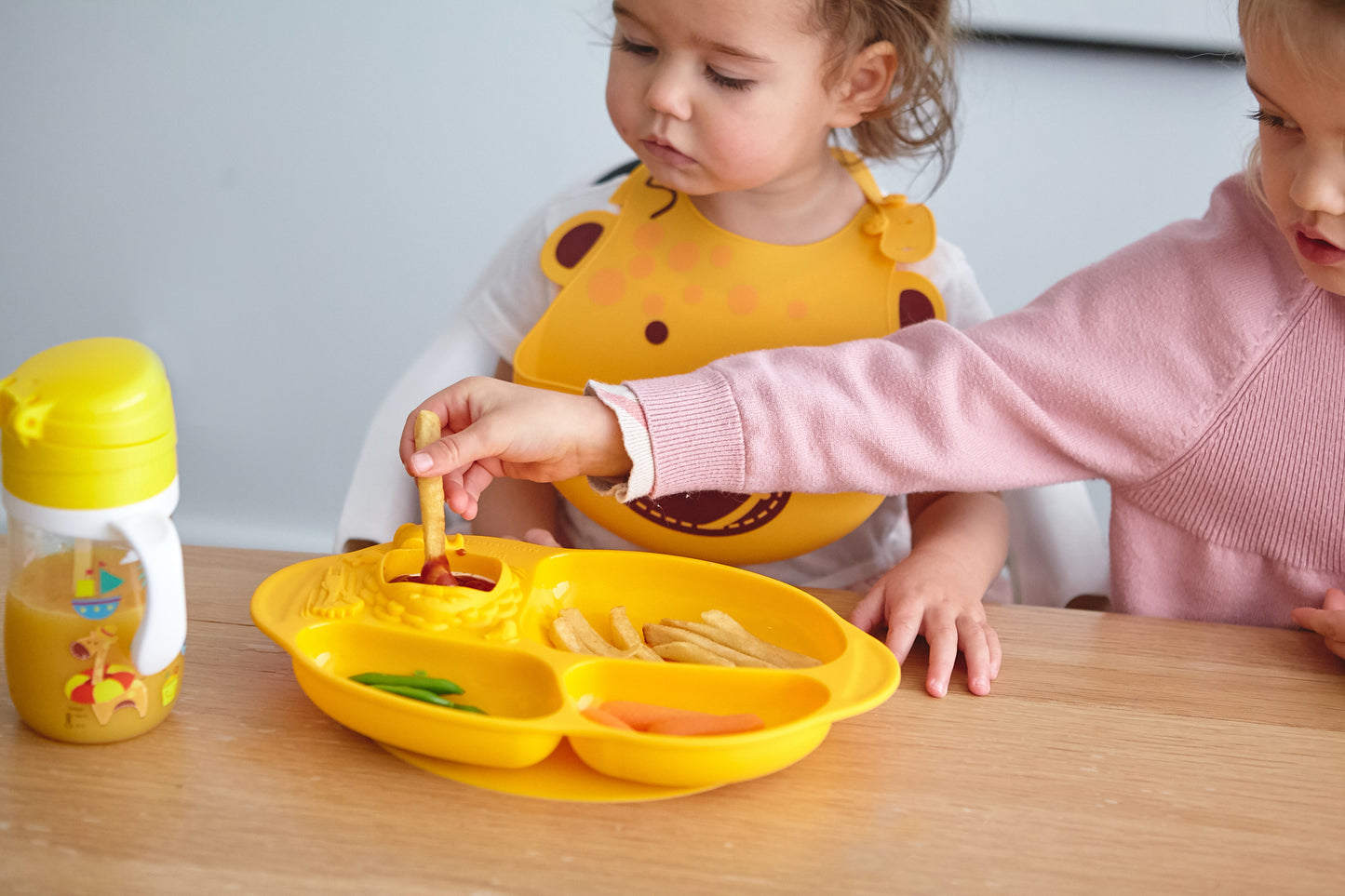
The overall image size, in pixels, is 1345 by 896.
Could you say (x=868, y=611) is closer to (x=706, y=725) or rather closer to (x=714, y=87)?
(x=706, y=725)

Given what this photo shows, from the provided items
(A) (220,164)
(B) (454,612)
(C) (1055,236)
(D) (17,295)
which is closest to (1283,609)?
(B) (454,612)

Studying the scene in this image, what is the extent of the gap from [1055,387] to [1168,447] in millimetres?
99

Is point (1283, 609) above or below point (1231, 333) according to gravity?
below

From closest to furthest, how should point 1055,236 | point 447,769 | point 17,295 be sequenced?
point 447,769 < point 1055,236 < point 17,295

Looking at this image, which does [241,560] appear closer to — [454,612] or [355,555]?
[355,555]

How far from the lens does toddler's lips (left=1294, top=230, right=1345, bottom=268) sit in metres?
0.72

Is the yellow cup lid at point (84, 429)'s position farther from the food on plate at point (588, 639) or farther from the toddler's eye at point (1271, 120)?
the toddler's eye at point (1271, 120)

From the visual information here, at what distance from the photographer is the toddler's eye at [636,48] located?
922mm

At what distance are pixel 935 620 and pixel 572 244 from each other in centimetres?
52

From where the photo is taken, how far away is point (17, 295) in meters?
1.97

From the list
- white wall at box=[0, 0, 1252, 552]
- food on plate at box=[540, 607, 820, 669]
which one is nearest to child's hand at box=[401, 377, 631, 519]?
food on plate at box=[540, 607, 820, 669]

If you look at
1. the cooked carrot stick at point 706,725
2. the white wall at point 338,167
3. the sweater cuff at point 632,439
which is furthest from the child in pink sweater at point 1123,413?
the white wall at point 338,167

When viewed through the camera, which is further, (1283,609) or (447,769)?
(1283,609)

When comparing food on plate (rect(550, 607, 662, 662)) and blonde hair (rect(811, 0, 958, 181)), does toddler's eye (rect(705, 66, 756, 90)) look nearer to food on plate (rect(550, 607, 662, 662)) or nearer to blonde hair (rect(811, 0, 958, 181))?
blonde hair (rect(811, 0, 958, 181))
